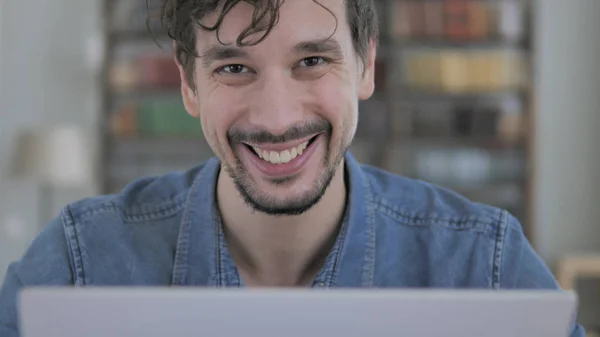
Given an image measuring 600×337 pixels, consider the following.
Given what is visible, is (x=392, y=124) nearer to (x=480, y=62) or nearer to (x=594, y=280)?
(x=480, y=62)

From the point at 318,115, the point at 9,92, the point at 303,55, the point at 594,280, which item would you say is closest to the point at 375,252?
the point at 318,115

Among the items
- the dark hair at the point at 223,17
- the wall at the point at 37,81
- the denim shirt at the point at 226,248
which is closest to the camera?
the dark hair at the point at 223,17

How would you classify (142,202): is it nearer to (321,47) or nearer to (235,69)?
(235,69)

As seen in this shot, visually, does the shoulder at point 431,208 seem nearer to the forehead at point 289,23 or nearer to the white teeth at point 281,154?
the white teeth at point 281,154

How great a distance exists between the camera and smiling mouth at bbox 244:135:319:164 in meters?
1.25

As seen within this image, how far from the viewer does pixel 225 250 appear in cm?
132

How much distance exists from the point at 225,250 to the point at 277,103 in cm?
27

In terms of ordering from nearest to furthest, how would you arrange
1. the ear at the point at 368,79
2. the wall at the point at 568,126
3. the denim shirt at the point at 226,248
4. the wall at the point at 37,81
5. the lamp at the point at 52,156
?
the denim shirt at the point at 226,248, the ear at the point at 368,79, the lamp at the point at 52,156, the wall at the point at 37,81, the wall at the point at 568,126

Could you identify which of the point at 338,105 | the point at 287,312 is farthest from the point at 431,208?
the point at 287,312

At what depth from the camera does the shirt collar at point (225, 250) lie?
130cm

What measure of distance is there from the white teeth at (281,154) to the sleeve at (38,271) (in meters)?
0.35

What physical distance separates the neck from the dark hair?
22cm

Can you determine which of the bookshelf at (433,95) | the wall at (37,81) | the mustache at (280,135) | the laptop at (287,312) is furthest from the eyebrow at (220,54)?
the bookshelf at (433,95)

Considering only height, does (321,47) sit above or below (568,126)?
above
